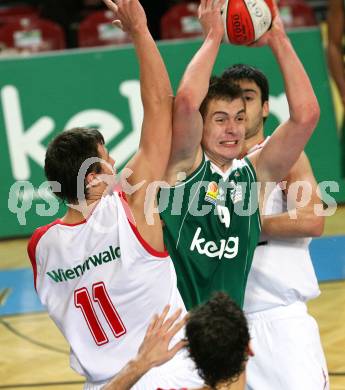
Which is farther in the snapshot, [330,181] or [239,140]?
[330,181]

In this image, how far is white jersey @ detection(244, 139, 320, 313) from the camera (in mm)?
4730

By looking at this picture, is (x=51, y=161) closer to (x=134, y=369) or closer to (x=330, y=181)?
(x=134, y=369)

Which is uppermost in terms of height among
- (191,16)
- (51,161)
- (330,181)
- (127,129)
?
(51,161)

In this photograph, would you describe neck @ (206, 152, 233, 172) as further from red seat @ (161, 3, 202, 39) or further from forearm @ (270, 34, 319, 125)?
red seat @ (161, 3, 202, 39)

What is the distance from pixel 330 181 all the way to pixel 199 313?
24.8 feet

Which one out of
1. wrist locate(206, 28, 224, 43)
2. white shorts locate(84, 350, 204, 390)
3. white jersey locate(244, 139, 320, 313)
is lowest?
white jersey locate(244, 139, 320, 313)

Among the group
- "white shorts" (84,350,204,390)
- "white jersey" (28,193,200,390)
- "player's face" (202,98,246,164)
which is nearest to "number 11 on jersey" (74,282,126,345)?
"white jersey" (28,193,200,390)

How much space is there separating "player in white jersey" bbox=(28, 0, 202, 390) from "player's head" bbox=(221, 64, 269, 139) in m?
1.10

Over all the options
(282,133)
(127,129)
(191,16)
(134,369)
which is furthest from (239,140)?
(191,16)

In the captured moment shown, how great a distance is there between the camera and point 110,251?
3689 millimetres

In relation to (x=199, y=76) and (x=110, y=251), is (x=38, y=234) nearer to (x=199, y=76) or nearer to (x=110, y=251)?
(x=110, y=251)

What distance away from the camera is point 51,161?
3.84m

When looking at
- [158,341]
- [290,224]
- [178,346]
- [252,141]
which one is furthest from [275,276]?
[178,346]

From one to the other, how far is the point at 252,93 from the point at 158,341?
81.0 inches
